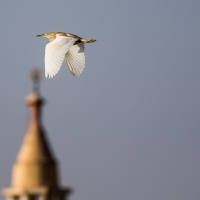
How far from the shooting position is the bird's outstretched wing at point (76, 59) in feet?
131

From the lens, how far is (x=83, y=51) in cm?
4075

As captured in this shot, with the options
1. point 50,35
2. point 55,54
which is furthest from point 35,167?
point 50,35

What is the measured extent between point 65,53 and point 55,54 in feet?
3.94

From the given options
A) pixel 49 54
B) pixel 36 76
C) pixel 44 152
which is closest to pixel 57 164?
pixel 44 152

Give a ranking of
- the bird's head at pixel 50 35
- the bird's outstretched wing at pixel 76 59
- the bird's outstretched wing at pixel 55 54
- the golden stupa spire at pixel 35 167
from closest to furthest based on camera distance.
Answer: the golden stupa spire at pixel 35 167 → the bird's outstretched wing at pixel 55 54 → the bird's outstretched wing at pixel 76 59 → the bird's head at pixel 50 35

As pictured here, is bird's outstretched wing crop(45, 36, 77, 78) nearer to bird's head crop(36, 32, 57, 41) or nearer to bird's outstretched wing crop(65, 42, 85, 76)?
bird's outstretched wing crop(65, 42, 85, 76)

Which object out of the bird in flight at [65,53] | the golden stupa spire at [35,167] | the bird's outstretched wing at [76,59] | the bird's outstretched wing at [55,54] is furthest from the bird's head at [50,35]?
the golden stupa spire at [35,167]

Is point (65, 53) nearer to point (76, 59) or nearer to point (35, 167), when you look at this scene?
point (76, 59)

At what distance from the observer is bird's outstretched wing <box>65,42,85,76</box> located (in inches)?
1577

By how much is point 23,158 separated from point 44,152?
548 mm

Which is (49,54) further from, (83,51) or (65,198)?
(65,198)

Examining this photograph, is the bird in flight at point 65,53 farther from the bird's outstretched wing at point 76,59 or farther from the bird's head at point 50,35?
the bird's head at point 50,35

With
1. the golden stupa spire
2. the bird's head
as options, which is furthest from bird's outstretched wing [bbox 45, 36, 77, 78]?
the golden stupa spire

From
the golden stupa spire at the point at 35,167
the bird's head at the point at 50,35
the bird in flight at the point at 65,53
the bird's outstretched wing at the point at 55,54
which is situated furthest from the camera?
the bird's head at the point at 50,35
